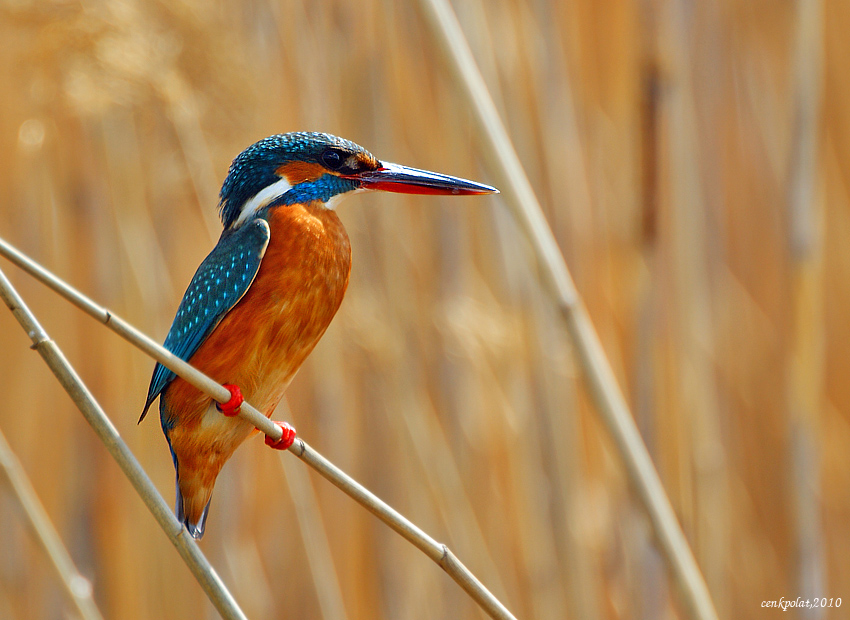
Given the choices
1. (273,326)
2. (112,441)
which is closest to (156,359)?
(112,441)

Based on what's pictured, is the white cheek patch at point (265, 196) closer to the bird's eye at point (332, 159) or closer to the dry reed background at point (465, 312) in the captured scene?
the bird's eye at point (332, 159)

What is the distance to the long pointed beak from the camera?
74 centimetres

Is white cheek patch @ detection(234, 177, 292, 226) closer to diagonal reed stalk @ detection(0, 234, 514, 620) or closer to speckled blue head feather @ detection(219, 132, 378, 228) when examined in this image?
speckled blue head feather @ detection(219, 132, 378, 228)

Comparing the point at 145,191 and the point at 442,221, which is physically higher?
the point at 145,191

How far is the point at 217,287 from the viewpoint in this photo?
848 mm

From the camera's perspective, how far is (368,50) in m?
1.98

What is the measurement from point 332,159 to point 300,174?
5 cm

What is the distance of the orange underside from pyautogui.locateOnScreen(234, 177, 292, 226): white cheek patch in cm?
7

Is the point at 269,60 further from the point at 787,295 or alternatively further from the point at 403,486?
the point at 787,295

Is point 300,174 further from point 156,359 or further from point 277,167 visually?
point 156,359

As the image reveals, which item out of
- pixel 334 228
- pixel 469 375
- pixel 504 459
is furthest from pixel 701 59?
pixel 334 228

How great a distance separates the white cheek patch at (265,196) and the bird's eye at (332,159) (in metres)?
0.07

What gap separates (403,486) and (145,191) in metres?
1.06

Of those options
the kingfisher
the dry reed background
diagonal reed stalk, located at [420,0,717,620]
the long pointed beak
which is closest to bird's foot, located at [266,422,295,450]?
the kingfisher
